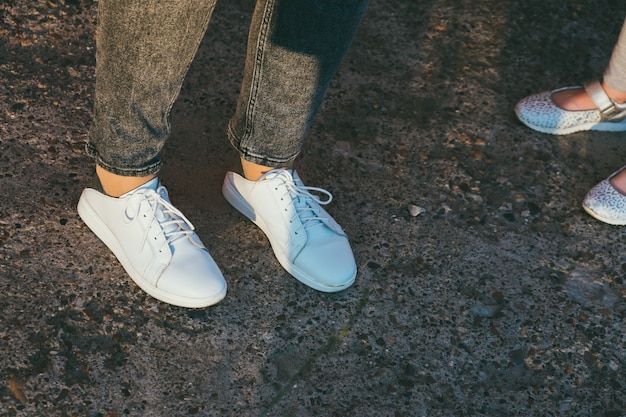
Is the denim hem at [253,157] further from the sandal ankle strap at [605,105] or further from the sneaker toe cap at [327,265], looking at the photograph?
the sandal ankle strap at [605,105]

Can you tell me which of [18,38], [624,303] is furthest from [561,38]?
[18,38]

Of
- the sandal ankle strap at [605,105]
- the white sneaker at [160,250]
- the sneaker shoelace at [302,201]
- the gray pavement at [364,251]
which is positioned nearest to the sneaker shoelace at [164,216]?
the white sneaker at [160,250]

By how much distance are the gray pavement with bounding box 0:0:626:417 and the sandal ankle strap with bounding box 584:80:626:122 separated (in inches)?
2.3

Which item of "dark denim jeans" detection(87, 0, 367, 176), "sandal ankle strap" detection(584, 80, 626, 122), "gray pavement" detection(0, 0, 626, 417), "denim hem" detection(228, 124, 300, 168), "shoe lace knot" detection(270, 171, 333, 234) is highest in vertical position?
"dark denim jeans" detection(87, 0, 367, 176)

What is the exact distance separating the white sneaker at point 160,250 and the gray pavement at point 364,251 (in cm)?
5

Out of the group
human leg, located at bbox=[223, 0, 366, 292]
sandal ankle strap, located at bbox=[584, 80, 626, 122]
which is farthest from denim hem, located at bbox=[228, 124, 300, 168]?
sandal ankle strap, located at bbox=[584, 80, 626, 122]

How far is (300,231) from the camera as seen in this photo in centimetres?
192

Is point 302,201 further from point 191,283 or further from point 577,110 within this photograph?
point 577,110

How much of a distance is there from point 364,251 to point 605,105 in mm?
895

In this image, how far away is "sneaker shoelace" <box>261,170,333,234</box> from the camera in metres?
1.93

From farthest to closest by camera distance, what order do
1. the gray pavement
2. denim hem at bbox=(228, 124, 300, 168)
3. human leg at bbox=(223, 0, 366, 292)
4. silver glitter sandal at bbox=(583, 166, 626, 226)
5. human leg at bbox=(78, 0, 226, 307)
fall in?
silver glitter sandal at bbox=(583, 166, 626, 226), denim hem at bbox=(228, 124, 300, 168), the gray pavement, human leg at bbox=(223, 0, 366, 292), human leg at bbox=(78, 0, 226, 307)

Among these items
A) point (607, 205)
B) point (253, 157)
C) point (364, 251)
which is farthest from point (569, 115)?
point (253, 157)

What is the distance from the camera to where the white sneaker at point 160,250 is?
1791 millimetres

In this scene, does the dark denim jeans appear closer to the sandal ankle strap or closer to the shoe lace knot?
the shoe lace knot
